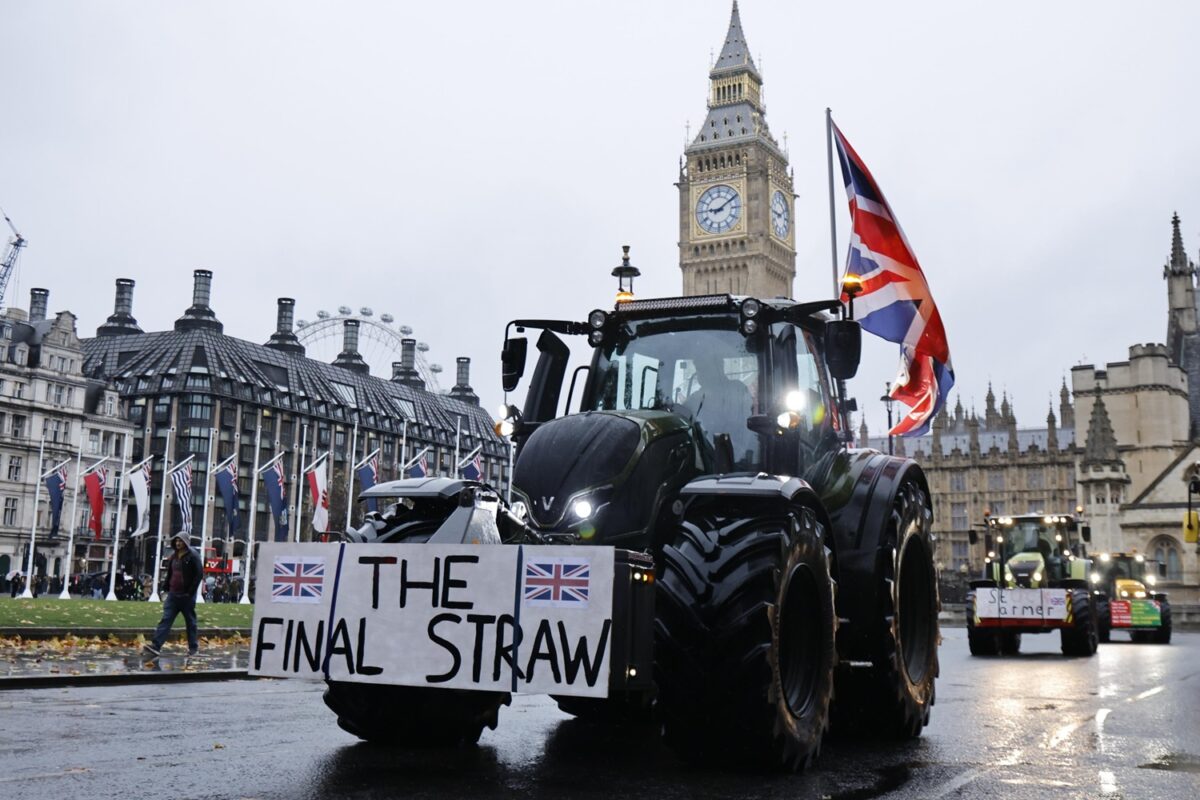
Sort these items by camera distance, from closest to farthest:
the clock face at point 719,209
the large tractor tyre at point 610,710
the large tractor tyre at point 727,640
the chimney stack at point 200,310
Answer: the large tractor tyre at point 727,640 → the large tractor tyre at point 610,710 → the chimney stack at point 200,310 → the clock face at point 719,209

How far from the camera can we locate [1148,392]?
70.4 metres

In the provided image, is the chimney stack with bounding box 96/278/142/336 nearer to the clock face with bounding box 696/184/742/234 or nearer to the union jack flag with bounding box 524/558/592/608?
the clock face with bounding box 696/184/742/234

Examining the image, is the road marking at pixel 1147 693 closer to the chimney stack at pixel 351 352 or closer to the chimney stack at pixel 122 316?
the chimney stack at pixel 122 316

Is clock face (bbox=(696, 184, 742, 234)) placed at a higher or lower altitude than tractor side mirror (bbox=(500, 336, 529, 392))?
higher

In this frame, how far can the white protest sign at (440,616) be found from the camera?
585cm

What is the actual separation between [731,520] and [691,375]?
1.67 metres

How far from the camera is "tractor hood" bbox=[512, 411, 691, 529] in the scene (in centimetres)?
661

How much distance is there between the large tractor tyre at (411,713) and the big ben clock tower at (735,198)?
116609mm

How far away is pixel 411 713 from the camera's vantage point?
7.11 m

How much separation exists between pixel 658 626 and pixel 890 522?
9.31ft

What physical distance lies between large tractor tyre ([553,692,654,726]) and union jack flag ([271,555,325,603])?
2.50m

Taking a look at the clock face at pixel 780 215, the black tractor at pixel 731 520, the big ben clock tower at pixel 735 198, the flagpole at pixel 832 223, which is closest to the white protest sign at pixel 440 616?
the black tractor at pixel 731 520

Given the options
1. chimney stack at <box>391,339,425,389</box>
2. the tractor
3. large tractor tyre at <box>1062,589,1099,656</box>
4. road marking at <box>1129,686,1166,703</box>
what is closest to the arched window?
large tractor tyre at <box>1062,589,1099,656</box>

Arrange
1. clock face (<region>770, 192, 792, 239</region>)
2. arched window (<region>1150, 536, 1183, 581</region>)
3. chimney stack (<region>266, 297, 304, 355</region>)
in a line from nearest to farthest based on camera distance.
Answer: arched window (<region>1150, 536, 1183, 581</region>) < chimney stack (<region>266, 297, 304, 355</region>) < clock face (<region>770, 192, 792, 239</region>)
